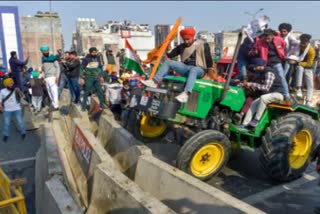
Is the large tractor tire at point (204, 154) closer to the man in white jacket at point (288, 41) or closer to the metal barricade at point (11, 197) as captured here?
the metal barricade at point (11, 197)

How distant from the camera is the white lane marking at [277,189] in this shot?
4545 mm

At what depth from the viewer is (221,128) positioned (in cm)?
520

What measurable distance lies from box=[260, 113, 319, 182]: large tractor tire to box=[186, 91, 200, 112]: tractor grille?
1227mm

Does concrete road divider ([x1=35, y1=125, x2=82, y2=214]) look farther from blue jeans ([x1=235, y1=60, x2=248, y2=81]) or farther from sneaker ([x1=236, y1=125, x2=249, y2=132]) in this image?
blue jeans ([x1=235, y1=60, x2=248, y2=81])

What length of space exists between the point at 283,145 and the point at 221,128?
3.40ft

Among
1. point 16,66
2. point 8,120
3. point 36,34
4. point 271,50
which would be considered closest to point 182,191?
point 271,50

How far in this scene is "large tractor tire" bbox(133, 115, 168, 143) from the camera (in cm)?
622

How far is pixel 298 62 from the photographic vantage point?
22.2 feet

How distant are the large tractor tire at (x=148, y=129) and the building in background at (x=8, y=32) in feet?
51.6

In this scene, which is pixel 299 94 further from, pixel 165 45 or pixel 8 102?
pixel 8 102

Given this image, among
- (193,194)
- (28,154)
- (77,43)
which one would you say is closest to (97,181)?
(193,194)

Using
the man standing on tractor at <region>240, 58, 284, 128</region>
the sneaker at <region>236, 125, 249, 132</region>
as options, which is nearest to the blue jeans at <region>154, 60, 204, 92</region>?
the man standing on tractor at <region>240, 58, 284, 128</region>

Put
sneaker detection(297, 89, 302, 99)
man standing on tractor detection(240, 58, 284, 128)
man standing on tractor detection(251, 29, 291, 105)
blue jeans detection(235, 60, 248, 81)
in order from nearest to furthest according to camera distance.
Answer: man standing on tractor detection(240, 58, 284, 128)
man standing on tractor detection(251, 29, 291, 105)
blue jeans detection(235, 60, 248, 81)
sneaker detection(297, 89, 302, 99)

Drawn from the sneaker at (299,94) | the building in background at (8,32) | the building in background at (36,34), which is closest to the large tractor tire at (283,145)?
the sneaker at (299,94)
